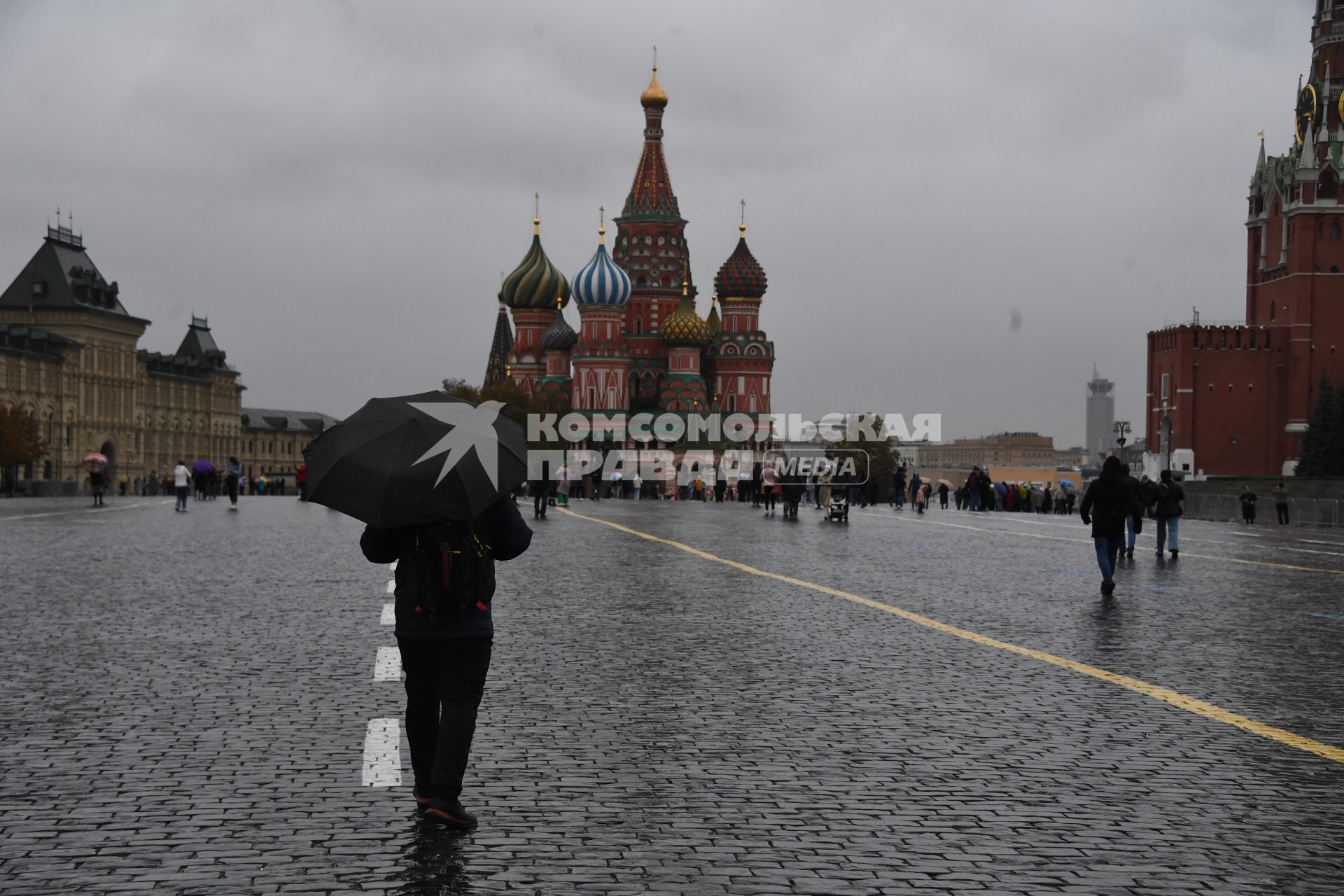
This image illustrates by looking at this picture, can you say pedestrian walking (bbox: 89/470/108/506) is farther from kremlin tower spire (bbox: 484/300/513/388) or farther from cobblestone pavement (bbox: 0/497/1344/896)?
kremlin tower spire (bbox: 484/300/513/388)

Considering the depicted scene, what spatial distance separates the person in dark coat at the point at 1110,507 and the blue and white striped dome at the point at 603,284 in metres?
92.1

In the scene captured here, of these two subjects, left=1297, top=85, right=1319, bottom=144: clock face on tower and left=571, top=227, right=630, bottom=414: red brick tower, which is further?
left=1297, top=85, right=1319, bottom=144: clock face on tower

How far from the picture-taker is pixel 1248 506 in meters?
44.5

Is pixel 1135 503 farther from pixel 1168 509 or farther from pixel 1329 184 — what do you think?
pixel 1329 184

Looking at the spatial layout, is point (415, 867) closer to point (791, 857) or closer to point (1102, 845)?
point (791, 857)

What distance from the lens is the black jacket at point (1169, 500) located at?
22594 millimetres

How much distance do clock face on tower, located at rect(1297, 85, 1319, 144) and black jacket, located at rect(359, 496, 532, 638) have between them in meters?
117

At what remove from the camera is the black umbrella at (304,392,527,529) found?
5.68 meters

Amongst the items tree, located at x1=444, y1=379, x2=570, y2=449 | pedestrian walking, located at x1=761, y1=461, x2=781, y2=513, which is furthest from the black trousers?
tree, located at x1=444, y1=379, x2=570, y2=449

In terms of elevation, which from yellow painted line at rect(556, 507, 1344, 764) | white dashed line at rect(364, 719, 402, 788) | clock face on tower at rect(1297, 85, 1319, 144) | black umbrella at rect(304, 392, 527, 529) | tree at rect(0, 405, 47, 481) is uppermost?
clock face on tower at rect(1297, 85, 1319, 144)

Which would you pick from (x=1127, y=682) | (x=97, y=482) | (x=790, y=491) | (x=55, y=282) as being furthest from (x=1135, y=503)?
(x=55, y=282)

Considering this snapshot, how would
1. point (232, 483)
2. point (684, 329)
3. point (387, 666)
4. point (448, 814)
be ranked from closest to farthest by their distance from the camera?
point (448, 814), point (387, 666), point (232, 483), point (684, 329)

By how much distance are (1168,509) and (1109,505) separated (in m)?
6.45

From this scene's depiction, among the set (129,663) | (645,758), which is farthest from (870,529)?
(645,758)
